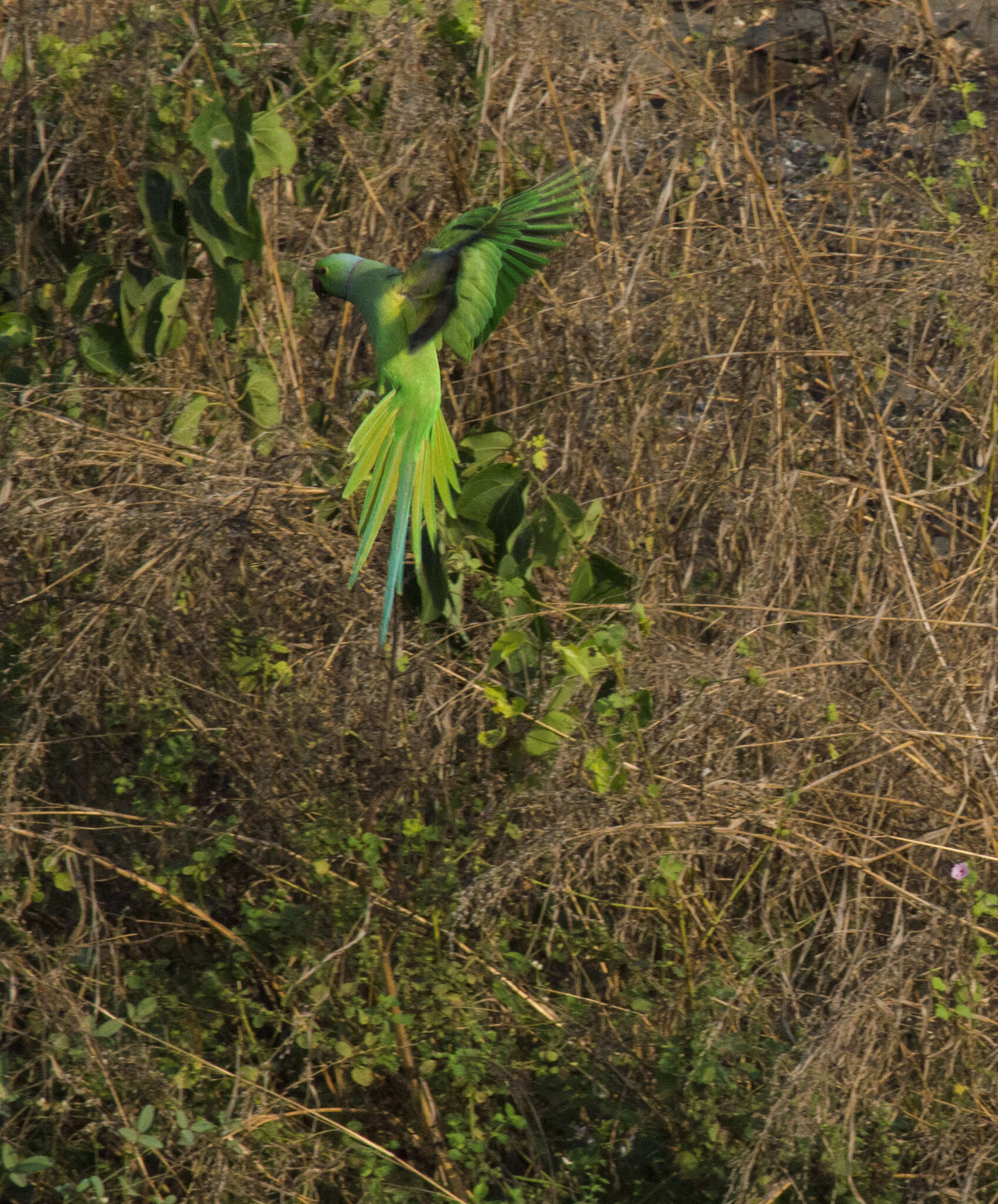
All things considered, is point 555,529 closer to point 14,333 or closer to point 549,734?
point 549,734

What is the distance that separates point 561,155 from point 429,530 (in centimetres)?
133

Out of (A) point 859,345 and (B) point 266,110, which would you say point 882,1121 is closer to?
(A) point 859,345

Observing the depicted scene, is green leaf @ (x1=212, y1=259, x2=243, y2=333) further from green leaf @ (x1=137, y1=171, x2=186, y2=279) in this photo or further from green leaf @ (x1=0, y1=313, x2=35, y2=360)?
green leaf @ (x1=0, y1=313, x2=35, y2=360)

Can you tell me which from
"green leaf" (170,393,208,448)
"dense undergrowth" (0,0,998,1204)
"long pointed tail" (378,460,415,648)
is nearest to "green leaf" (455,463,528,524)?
"dense undergrowth" (0,0,998,1204)

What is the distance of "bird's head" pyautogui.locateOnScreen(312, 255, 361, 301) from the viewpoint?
2684 mm

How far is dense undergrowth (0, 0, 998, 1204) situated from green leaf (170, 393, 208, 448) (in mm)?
14

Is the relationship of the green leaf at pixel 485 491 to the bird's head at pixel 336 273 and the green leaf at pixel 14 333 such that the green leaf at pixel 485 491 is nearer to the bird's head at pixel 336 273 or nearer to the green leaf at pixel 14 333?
the bird's head at pixel 336 273

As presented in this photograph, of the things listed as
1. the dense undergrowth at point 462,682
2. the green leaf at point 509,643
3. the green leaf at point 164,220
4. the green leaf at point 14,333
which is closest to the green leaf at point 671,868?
the dense undergrowth at point 462,682

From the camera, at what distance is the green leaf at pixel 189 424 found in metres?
2.76

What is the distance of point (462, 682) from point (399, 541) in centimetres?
57

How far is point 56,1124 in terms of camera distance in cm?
252

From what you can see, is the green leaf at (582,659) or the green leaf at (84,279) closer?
the green leaf at (582,659)

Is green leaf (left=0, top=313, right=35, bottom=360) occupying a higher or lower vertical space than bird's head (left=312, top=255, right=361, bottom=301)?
lower

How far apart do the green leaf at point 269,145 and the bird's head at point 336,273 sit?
204mm
